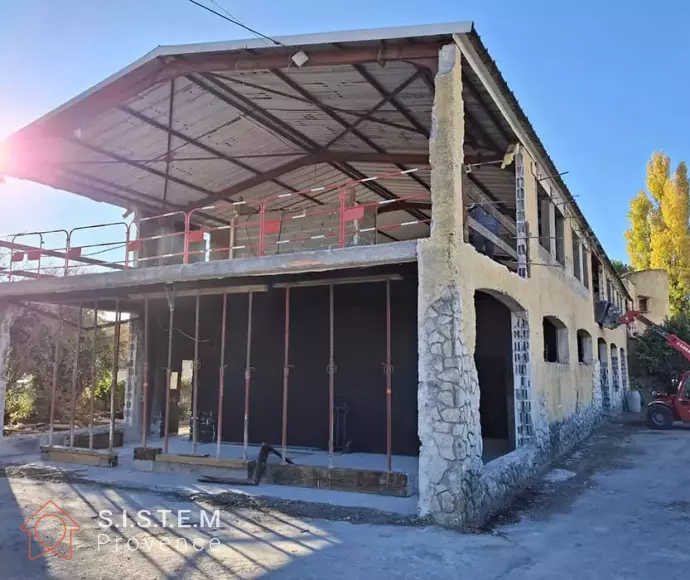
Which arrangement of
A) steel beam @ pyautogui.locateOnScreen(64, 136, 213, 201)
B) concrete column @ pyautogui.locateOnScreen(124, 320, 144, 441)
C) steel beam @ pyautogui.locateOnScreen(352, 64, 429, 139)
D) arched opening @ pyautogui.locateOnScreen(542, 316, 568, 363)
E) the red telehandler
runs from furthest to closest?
the red telehandler → concrete column @ pyautogui.locateOnScreen(124, 320, 144, 441) → arched opening @ pyautogui.locateOnScreen(542, 316, 568, 363) → steel beam @ pyautogui.locateOnScreen(64, 136, 213, 201) → steel beam @ pyautogui.locateOnScreen(352, 64, 429, 139)

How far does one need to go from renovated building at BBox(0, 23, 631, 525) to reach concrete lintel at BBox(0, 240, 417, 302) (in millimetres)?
41

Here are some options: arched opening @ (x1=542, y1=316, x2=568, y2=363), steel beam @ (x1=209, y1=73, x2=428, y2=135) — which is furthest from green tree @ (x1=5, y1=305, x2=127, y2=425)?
arched opening @ (x1=542, y1=316, x2=568, y2=363)

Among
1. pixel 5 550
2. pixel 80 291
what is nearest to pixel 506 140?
pixel 80 291

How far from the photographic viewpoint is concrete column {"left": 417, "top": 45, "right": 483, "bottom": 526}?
660 centimetres

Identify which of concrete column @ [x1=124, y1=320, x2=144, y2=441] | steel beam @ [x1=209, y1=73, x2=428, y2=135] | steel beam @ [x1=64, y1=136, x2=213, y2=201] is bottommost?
concrete column @ [x1=124, y1=320, x2=144, y2=441]

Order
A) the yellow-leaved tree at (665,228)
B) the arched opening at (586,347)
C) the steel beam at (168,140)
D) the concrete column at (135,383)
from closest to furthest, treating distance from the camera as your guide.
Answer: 1. the steel beam at (168,140)
2. the concrete column at (135,383)
3. the arched opening at (586,347)
4. the yellow-leaved tree at (665,228)

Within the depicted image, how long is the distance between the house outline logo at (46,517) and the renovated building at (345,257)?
8.59ft

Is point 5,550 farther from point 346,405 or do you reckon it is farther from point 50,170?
point 50,170

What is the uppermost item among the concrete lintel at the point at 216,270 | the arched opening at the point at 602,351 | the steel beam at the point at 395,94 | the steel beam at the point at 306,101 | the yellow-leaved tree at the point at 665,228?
the yellow-leaved tree at the point at 665,228

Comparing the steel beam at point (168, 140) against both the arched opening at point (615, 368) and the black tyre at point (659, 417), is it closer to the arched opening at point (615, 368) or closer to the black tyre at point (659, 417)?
the black tyre at point (659, 417)

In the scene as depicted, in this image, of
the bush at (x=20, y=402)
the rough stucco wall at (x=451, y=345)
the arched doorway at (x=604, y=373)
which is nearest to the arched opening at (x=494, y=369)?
the rough stucco wall at (x=451, y=345)

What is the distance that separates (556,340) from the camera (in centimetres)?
1359

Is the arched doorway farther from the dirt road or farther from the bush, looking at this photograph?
the bush

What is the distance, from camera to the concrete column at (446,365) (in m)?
6.60
